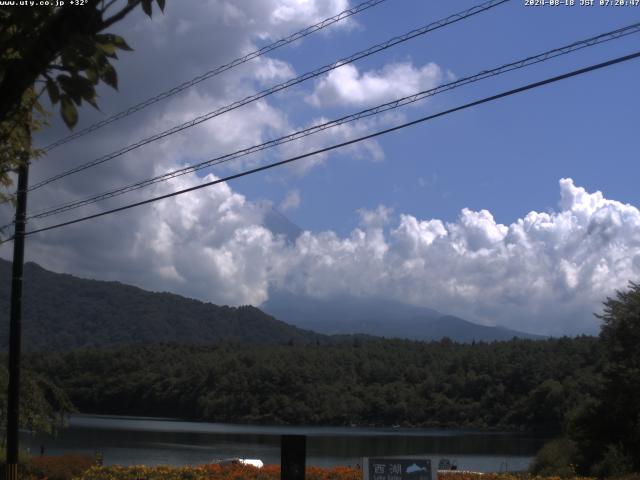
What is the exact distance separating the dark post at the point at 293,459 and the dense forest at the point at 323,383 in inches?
3409

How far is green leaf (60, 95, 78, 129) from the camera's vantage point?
4430 millimetres

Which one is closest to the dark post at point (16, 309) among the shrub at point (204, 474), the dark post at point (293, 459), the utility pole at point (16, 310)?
the utility pole at point (16, 310)

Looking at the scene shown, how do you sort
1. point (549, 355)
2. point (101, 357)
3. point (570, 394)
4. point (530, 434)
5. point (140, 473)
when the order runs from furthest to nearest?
1. point (101, 357)
2. point (549, 355)
3. point (530, 434)
4. point (570, 394)
5. point (140, 473)

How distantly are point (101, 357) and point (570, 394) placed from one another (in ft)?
206

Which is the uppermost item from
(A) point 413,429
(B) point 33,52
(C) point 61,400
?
(B) point 33,52

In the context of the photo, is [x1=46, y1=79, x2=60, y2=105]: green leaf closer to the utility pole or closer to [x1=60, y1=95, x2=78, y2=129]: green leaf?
[x1=60, y1=95, x2=78, y2=129]: green leaf

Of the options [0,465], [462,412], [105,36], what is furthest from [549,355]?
[105,36]

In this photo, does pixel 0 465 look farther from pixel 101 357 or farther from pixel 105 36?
pixel 101 357

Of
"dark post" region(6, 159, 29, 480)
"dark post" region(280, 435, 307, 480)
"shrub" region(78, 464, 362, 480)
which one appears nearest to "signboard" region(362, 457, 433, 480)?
"dark post" region(280, 435, 307, 480)

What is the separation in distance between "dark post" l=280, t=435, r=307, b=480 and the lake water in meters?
32.1

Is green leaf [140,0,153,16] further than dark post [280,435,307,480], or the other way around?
dark post [280,435,307,480]

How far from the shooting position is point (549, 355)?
332ft

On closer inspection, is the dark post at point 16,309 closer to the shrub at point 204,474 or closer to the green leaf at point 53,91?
the shrub at point 204,474

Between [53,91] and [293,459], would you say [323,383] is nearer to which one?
[293,459]
